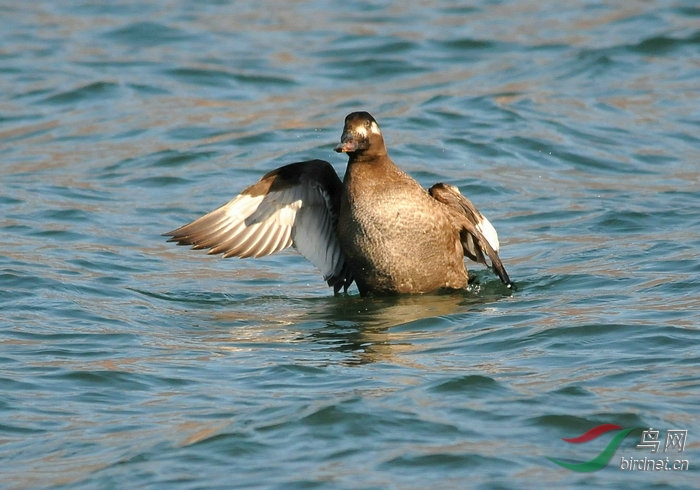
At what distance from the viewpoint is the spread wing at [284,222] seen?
9.12 meters

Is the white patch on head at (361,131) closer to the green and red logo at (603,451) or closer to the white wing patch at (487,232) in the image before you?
the white wing patch at (487,232)

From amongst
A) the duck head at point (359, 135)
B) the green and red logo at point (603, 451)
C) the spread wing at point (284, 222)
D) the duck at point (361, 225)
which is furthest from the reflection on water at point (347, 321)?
the green and red logo at point (603, 451)

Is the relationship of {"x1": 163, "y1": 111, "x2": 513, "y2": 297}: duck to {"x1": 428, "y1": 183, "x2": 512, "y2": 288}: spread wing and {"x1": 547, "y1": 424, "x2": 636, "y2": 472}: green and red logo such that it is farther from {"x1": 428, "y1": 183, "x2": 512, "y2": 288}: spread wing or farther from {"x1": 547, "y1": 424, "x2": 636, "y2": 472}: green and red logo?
{"x1": 547, "y1": 424, "x2": 636, "y2": 472}: green and red logo

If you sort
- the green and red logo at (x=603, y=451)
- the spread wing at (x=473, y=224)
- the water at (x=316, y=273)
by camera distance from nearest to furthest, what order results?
the green and red logo at (x=603, y=451), the water at (x=316, y=273), the spread wing at (x=473, y=224)

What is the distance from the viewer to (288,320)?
870 centimetres

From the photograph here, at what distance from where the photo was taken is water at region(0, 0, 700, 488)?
20.4ft

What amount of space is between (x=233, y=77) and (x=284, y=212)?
742cm

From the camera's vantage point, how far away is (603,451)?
5.96 meters

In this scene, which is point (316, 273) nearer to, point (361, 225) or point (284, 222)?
point (284, 222)

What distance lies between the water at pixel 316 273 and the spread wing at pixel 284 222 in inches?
15.1

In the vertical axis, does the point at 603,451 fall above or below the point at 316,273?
below

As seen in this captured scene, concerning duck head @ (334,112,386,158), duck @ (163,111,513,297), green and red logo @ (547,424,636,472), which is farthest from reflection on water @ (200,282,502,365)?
green and red logo @ (547,424,636,472)

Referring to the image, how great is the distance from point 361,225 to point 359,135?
0.63 meters

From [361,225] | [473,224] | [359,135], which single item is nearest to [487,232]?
[473,224]
